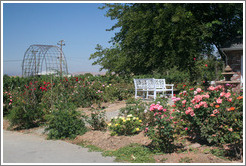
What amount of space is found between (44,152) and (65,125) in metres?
1.09

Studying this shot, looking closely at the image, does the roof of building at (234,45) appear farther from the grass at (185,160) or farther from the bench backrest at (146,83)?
the grass at (185,160)

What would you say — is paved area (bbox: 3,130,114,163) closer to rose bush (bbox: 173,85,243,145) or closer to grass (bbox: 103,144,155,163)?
grass (bbox: 103,144,155,163)

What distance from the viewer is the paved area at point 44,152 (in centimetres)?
400

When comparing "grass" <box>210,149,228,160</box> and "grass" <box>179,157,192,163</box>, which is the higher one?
"grass" <box>210,149,228,160</box>

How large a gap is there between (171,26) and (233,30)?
333 cm

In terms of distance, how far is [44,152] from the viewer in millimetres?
4457

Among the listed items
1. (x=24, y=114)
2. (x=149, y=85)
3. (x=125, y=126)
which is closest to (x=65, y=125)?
(x=125, y=126)

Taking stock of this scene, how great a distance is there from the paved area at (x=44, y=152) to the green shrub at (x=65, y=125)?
245 mm

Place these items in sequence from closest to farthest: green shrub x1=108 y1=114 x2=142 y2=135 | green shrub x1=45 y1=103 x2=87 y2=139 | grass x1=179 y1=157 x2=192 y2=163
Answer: grass x1=179 y1=157 x2=192 y2=163
green shrub x1=108 y1=114 x2=142 y2=135
green shrub x1=45 y1=103 x2=87 y2=139

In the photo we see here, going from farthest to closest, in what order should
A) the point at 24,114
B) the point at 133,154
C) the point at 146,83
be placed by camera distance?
the point at 146,83
the point at 24,114
the point at 133,154

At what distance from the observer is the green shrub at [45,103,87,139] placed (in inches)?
217

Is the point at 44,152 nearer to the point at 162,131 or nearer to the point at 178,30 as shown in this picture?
the point at 162,131

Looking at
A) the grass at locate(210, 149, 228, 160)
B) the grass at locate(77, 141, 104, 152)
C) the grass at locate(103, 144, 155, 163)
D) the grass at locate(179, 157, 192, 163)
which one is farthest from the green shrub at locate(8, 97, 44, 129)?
the grass at locate(210, 149, 228, 160)

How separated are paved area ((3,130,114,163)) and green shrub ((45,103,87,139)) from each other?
0.81 feet
